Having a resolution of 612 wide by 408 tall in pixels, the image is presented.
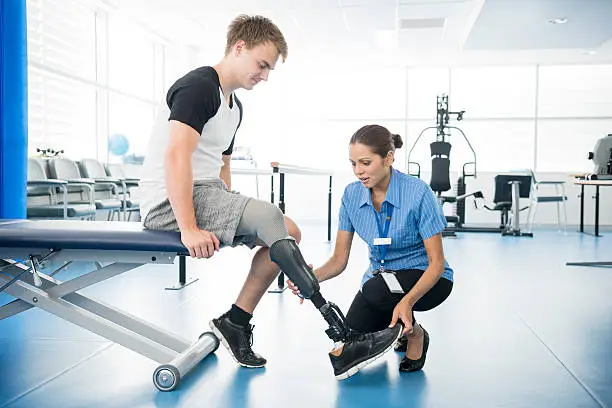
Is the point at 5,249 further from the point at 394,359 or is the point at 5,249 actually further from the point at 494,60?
the point at 494,60

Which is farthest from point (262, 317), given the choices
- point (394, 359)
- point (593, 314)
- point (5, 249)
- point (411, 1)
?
point (411, 1)

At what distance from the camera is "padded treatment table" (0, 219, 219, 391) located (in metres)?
1.49

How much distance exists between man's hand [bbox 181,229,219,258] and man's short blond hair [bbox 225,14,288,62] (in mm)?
553

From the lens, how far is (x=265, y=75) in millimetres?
1629

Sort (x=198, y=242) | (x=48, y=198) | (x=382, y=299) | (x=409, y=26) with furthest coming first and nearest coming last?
(x=409, y=26) → (x=48, y=198) → (x=382, y=299) → (x=198, y=242)

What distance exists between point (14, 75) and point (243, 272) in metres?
1.85

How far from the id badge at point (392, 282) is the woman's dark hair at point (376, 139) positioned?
0.38 metres

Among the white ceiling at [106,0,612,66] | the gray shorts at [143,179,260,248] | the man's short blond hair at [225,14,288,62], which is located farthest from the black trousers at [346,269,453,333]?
the white ceiling at [106,0,612,66]

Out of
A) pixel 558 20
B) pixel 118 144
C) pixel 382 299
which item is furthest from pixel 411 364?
pixel 118 144

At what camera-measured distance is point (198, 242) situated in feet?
4.60

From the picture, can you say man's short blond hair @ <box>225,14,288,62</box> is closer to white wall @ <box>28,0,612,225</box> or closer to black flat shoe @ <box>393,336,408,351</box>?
black flat shoe @ <box>393,336,408,351</box>

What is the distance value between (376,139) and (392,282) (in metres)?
0.45

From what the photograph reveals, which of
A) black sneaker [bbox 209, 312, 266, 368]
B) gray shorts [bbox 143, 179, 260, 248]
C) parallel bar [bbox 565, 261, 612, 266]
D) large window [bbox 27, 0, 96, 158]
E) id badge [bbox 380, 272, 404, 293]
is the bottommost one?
parallel bar [bbox 565, 261, 612, 266]

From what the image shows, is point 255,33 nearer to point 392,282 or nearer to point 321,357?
point 392,282
